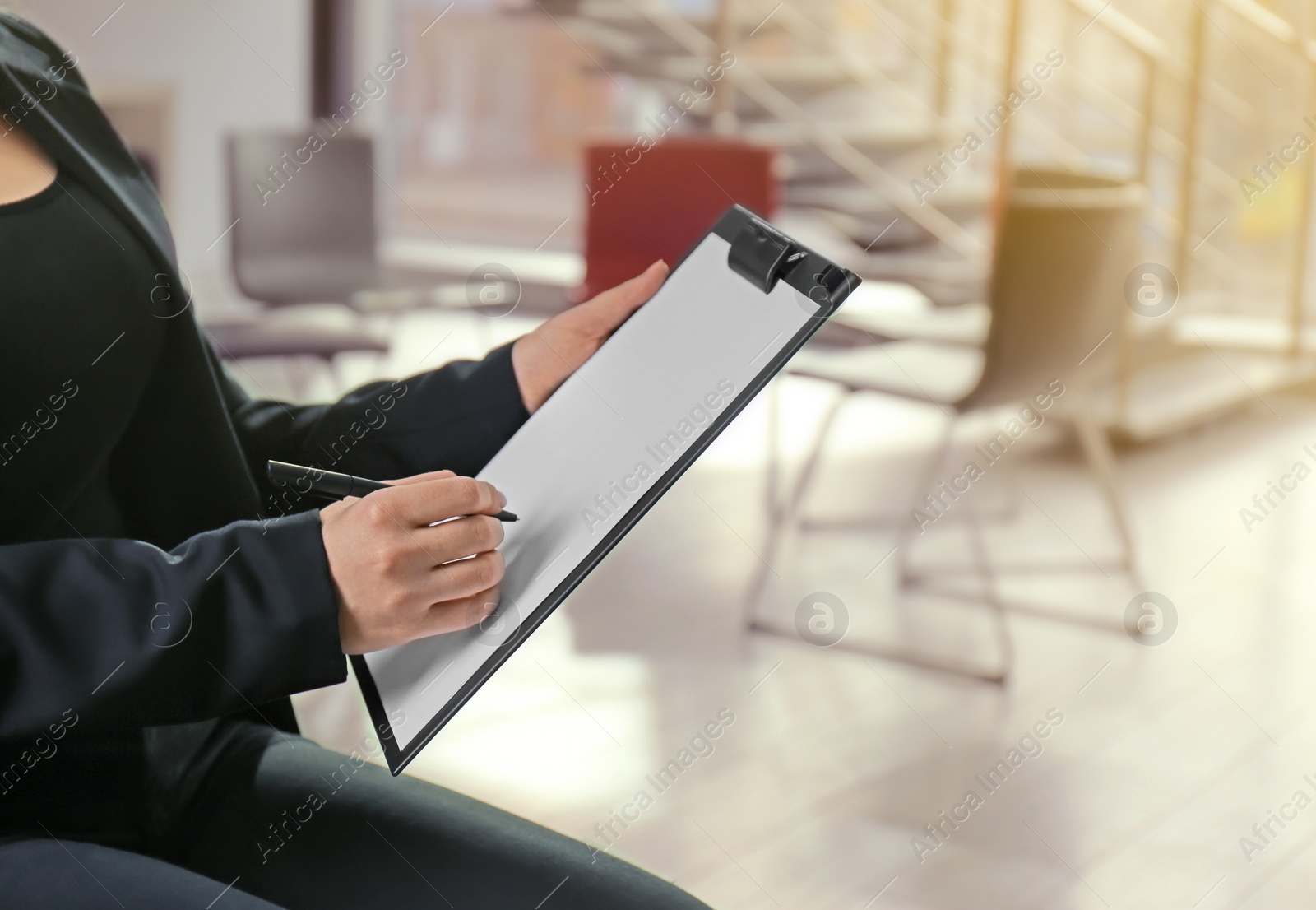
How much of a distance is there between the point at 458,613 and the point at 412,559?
0.13ft

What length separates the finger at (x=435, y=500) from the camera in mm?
637

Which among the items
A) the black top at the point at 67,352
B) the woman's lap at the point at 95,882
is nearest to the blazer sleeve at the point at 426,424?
the black top at the point at 67,352

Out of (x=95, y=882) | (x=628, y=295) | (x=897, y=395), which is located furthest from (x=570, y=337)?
(x=897, y=395)

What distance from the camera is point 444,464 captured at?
0.88 m

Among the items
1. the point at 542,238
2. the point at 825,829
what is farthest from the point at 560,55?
the point at 825,829

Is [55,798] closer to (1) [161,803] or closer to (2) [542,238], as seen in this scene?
(1) [161,803]

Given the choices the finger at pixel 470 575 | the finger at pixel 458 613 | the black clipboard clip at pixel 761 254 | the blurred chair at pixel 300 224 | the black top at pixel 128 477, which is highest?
the black clipboard clip at pixel 761 254

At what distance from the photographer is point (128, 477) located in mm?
830

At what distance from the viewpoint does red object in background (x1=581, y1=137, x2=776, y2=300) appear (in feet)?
11.4

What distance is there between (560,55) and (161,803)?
20.1 feet

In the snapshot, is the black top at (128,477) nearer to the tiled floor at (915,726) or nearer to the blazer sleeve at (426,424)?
the blazer sleeve at (426,424)

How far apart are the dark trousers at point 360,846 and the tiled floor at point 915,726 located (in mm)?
1024

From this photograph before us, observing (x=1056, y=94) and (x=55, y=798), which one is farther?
(x=1056, y=94)

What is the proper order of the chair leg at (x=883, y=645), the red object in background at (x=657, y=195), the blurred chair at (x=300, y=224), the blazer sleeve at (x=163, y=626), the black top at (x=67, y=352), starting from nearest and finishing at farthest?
the blazer sleeve at (x=163, y=626), the black top at (x=67, y=352), the chair leg at (x=883, y=645), the red object in background at (x=657, y=195), the blurred chair at (x=300, y=224)
